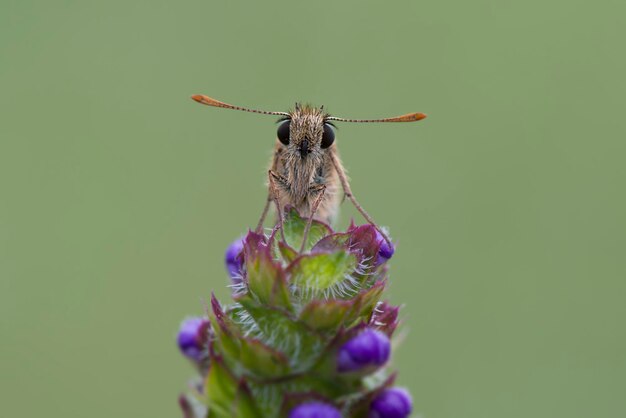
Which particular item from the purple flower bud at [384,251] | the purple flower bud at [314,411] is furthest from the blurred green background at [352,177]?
the purple flower bud at [314,411]

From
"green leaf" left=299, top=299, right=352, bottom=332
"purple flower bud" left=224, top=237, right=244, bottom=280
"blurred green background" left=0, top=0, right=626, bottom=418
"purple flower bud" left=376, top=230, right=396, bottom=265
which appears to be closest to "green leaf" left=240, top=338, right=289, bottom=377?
"green leaf" left=299, top=299, right=352, bottom=332

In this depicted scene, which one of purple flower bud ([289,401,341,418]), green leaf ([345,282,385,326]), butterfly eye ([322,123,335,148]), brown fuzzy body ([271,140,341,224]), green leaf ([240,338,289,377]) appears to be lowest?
purple flower bud ([289,401,341,418])

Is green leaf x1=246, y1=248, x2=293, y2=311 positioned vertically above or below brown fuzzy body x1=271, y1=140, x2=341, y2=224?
below

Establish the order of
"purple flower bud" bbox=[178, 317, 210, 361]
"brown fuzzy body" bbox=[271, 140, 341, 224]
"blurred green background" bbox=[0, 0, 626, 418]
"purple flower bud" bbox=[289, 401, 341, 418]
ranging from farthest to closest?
1. "blurred green background" bbox=[0, 0, 626, 418]
2. "brown fuzzy body" bbox=[271, 140, 341, 224]
3. "purple flower bud" bbox=[178, 317, 210, 361]
4. "purple flower bud" bbox=[289, 401, 341, 418]

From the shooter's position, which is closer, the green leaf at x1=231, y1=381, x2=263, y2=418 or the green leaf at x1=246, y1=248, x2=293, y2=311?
the green leaf at x1=231, y1=381, x2=263, y2=418

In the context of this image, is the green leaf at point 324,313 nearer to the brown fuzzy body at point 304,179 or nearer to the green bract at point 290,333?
the green bract at point 290,333

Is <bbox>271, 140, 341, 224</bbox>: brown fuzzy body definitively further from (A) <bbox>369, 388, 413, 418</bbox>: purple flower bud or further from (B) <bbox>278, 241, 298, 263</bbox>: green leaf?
(A) <bbox>369, 388, 413, 418</bbox>: purple flower bud
